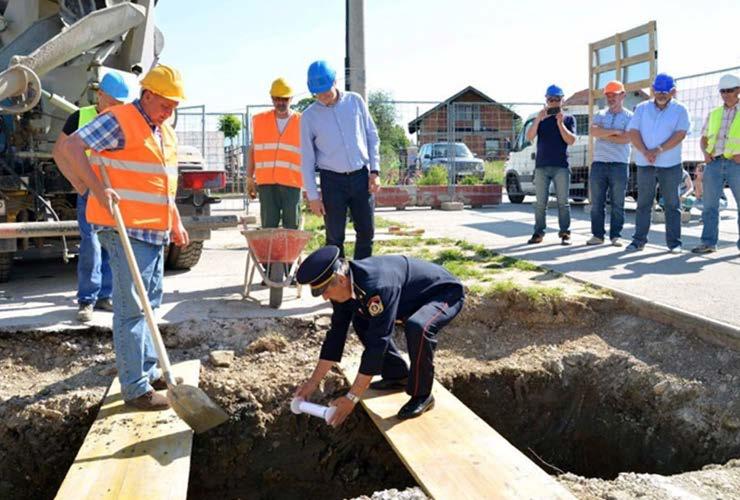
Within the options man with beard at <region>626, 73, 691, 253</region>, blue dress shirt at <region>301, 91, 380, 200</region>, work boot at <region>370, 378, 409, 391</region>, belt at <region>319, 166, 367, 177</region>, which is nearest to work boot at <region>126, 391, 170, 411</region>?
work boot at <region>370, 378, 409, 391</region>

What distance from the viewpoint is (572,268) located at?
7.11 m

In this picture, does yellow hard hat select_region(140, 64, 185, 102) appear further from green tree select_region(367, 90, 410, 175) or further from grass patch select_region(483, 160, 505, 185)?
grass patch select_region(483, 160, 505, 185)

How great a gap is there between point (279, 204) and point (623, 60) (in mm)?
7459

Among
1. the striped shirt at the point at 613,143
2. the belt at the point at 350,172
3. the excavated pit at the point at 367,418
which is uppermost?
the striped shirt at the point at 613,143

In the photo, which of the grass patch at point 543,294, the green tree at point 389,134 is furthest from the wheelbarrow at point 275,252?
the green tree at point 389,134

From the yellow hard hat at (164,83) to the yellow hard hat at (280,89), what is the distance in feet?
7.84

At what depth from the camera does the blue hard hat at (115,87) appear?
4.92 meters

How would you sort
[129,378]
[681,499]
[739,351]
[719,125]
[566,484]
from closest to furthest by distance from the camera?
[681,499], [566,484], [129,378], [739,351], [719,125]

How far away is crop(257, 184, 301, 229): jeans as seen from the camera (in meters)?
6.56

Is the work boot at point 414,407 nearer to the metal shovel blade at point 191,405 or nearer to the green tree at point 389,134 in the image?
the metal shovel blade at point 191,405

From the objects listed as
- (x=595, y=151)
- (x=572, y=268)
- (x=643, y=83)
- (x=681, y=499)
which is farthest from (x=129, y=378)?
(x=643, y=83)

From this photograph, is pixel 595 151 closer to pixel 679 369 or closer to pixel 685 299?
pixel 685 299

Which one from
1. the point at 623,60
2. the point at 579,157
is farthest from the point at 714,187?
the point at 579,157

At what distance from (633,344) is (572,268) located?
1.74 metres
